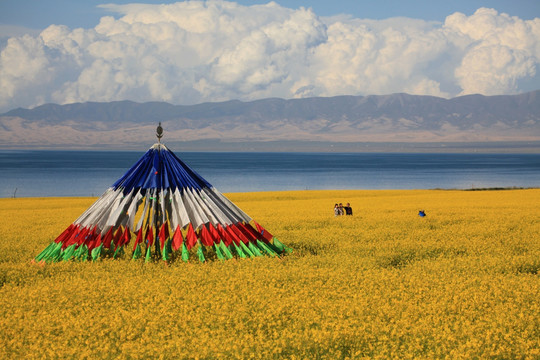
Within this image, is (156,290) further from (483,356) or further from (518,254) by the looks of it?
(518,254)

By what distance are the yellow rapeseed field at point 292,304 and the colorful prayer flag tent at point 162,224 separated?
3.22 ft

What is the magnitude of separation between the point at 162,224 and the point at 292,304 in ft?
26.2

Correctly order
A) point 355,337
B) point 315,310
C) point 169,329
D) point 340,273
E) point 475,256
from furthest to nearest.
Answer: point 475,256 < point 340,273 < point 315,310 < point 169,329 < point 355,337

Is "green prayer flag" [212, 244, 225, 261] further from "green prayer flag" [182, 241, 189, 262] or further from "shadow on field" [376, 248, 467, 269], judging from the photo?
"shadow on field" [376, 248, 467, 269]

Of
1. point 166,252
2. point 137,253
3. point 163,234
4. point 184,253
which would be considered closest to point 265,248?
point 184,253

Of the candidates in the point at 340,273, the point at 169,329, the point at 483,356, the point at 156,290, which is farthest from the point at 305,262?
the point at 483,356

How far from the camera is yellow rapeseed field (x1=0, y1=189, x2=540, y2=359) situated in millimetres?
10594

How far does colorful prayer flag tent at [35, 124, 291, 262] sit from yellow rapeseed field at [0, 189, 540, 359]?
3.22 ft

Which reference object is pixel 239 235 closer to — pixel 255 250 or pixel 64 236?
pixel 255 250

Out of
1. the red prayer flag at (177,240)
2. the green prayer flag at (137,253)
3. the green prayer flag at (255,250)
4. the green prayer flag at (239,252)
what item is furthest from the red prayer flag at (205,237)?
the green prayer flag at (137,253)

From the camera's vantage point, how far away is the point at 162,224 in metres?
20.0

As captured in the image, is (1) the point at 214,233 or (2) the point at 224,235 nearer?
(1) the point at 214,233

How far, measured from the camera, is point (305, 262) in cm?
1853

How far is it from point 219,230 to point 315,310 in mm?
7377
